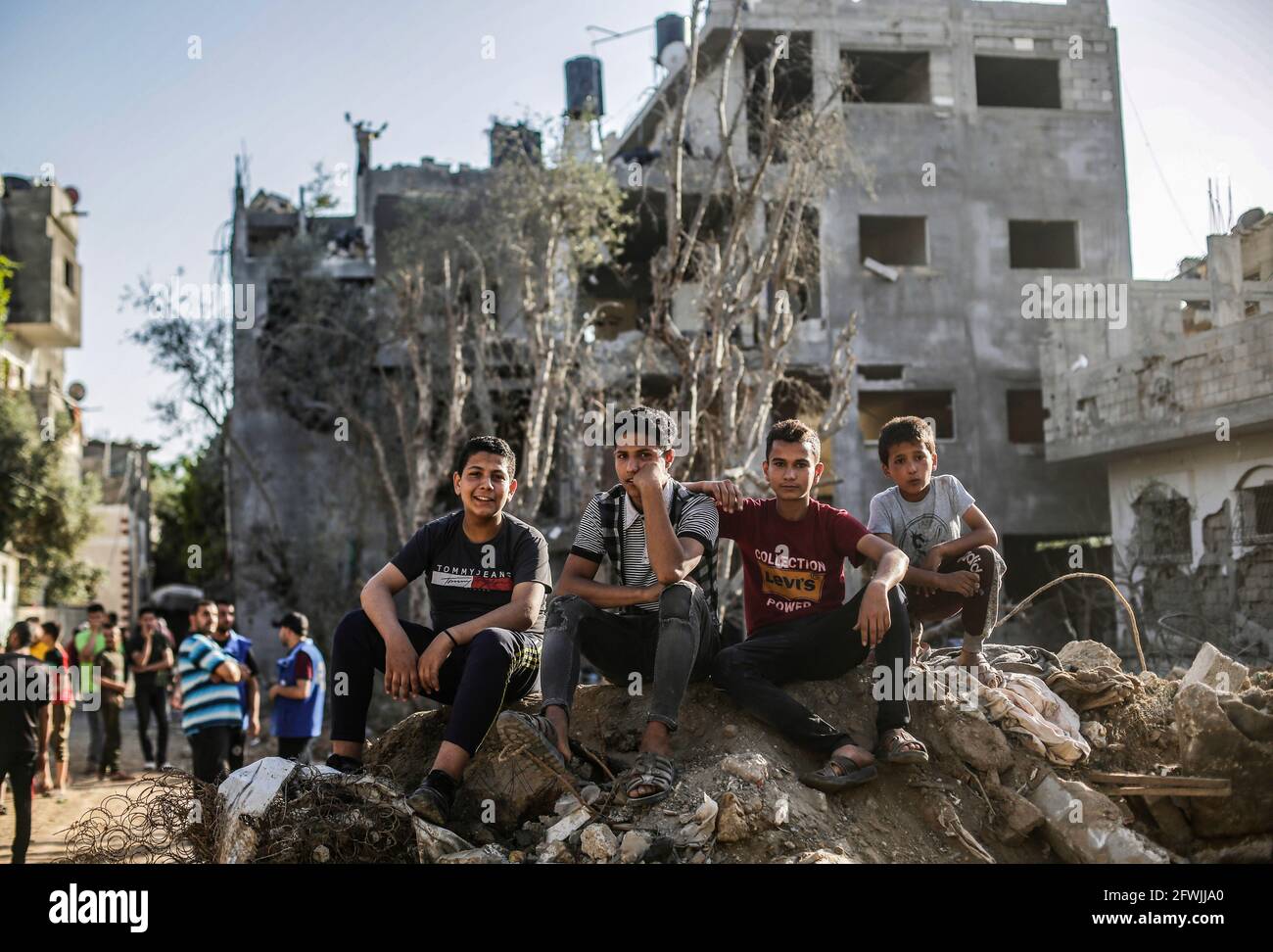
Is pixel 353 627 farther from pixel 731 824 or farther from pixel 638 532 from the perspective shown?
pixel 731 824

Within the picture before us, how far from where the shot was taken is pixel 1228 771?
508cm

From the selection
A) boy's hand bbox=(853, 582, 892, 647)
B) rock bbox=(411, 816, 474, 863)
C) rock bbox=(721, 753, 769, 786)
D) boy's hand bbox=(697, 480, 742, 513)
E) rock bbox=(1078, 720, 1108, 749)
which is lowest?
rock bbox=(411, 816, 474, 863)

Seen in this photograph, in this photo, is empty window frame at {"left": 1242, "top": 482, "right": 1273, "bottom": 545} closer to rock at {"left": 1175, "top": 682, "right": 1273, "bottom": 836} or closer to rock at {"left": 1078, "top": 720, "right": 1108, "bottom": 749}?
rock at {"left": 1078, "top": 720, "right": 1108, "bottom": 749}

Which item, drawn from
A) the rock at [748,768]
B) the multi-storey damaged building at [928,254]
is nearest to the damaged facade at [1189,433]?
the multi-storey damaged building at [928,254]

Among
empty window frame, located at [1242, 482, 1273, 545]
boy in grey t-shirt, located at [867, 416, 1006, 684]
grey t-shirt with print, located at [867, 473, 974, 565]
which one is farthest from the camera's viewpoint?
empty window frame, located at [1242, 482, 1273, 545]

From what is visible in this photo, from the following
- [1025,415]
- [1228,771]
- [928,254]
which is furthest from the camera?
[1025,415]

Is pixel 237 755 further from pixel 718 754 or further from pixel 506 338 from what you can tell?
pixel 506 338

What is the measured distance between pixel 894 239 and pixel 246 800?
69.9 ft

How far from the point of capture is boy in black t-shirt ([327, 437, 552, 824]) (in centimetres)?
462

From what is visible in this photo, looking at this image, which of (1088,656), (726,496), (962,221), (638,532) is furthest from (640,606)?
(962,221)

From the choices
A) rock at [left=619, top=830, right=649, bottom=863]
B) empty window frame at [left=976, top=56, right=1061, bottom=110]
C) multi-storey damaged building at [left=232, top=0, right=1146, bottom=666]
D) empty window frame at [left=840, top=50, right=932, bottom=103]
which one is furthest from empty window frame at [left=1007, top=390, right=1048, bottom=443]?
rock at [left=619, top=830, right=649, bottom=863]

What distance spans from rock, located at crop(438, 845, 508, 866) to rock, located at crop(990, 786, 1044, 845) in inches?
88.2

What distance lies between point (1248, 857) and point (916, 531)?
2098 mm

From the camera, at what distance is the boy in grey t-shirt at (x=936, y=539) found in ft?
18.3
